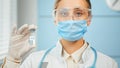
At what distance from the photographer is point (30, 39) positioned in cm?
108

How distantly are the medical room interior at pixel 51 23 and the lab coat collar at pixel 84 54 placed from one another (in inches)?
1.9

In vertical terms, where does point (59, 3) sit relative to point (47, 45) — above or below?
above

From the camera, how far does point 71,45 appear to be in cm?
105

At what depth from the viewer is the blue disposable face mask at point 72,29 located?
3.27ft

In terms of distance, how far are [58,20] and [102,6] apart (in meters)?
0.26

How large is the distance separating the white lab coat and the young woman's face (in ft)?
0.50

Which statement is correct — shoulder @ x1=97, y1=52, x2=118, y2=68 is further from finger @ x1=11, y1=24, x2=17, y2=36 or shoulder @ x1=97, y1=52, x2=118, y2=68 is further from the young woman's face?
finger @ x1=11, y1=24, x2=17, y2=36

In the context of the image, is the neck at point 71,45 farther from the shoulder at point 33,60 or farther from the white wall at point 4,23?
the white wall at point 4,23

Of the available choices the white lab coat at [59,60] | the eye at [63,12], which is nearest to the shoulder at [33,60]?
the white lab coat at [59,60]

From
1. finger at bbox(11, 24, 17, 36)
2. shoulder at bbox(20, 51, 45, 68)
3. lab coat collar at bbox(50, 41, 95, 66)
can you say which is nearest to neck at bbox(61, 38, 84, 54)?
lab coat collar at bbox(50, 41, 95, 66)

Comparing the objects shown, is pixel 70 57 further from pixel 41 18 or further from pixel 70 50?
pixel 41 18

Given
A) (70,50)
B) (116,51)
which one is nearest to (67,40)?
(70,50)

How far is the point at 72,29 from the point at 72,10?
97 millimetres

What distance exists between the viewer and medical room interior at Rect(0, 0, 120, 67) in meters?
1.10
